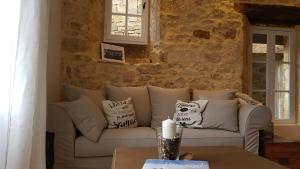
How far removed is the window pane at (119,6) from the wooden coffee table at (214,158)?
2.69m

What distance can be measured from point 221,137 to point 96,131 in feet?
4.10

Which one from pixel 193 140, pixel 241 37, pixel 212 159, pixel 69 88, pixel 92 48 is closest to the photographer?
pixel 212 159

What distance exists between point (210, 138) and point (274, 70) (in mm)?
2310

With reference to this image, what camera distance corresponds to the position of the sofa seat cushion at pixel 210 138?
3.03 metres

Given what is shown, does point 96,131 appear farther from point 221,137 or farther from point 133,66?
point 133,66

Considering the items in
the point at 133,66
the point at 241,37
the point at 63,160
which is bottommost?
the point at 63,160

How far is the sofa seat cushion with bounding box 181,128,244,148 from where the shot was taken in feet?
9.95

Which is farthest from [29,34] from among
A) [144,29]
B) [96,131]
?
[144,29]

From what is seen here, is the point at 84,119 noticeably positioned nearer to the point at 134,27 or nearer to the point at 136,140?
the point at 136,140

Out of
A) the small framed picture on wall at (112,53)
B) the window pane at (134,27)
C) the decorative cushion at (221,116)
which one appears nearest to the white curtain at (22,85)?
the decorative cushion at (221,116)

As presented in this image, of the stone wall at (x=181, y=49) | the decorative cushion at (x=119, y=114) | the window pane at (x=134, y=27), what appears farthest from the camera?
the window pane at (x=134, y=27)

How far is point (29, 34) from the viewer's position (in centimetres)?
203

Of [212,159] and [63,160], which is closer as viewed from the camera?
[212,159]

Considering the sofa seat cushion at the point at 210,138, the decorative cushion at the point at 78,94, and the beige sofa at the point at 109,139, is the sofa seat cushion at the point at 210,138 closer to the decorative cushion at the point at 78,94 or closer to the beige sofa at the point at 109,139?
the beige sofa at the point at 109,139
